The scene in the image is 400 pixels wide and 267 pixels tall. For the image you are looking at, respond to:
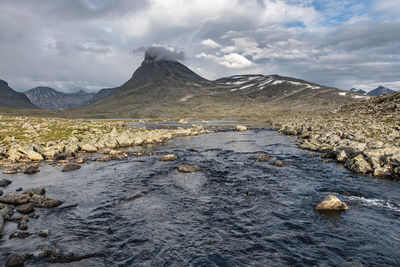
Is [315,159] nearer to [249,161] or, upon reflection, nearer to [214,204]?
[249,161]

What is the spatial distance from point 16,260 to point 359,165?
92.0 feet

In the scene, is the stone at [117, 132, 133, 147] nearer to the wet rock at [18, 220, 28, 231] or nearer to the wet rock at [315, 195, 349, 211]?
the wet rock at [18, 220, 28, 231]

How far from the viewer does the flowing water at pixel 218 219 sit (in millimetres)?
11508

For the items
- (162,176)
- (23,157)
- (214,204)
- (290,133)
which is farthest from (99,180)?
(290,133)

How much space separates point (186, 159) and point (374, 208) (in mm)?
22190

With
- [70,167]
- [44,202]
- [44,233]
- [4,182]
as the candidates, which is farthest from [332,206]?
[4,182]

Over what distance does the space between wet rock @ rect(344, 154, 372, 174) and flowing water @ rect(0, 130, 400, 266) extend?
3.65 ft

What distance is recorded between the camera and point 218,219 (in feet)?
50.1

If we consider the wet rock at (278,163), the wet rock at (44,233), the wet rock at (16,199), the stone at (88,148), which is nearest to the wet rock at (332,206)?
the wet rock at (278,163)

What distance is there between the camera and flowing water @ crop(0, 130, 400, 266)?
11.5 m

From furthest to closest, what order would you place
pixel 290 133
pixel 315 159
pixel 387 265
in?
pixel 290 133
pixel 315 159
pixel 387 265

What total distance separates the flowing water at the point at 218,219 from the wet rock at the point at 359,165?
1.11m

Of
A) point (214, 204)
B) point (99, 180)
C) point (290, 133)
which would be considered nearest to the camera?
point (214, 204)

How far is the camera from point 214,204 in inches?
694
